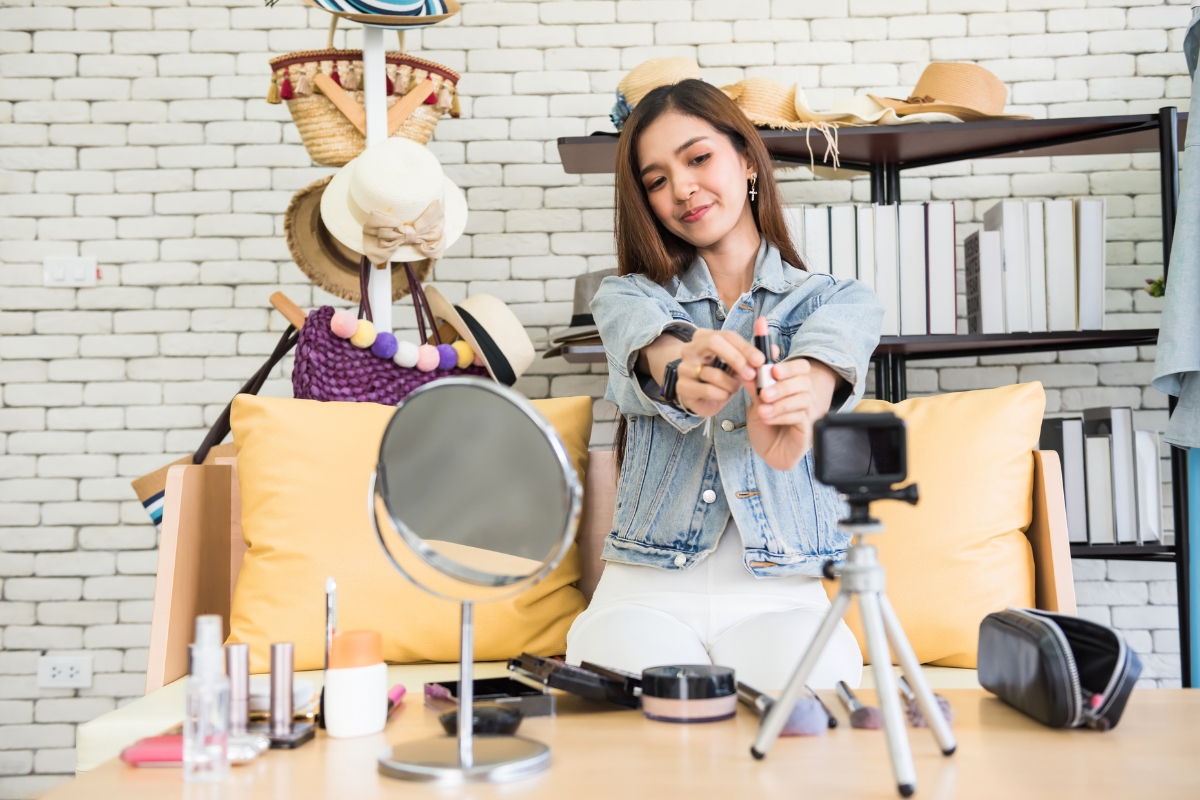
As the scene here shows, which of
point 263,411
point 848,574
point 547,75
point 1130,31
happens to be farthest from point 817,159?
point 848,574

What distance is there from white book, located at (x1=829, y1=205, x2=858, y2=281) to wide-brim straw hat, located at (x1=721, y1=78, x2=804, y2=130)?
0.81 ft

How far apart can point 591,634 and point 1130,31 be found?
2.39 metres

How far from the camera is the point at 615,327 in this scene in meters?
1.44

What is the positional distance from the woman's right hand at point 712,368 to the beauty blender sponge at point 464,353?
0.95 meters

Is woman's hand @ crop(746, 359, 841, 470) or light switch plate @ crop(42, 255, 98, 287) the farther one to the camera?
light switch plate @ crop(42, 255, 98, 287)

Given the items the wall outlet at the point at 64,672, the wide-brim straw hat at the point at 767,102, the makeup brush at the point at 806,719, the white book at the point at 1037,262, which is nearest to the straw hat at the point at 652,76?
the wide-brim straw hat at the point at 767,102

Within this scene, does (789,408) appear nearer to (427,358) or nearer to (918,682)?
(918,682)

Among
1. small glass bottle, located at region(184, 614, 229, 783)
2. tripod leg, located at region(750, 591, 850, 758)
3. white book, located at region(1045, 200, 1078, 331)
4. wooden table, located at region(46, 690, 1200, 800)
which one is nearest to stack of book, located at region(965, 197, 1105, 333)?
white book, located at region(1045, 200, 1078, 331)

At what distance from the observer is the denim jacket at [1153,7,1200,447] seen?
1.97 meters

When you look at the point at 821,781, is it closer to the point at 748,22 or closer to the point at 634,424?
the point at 634,424

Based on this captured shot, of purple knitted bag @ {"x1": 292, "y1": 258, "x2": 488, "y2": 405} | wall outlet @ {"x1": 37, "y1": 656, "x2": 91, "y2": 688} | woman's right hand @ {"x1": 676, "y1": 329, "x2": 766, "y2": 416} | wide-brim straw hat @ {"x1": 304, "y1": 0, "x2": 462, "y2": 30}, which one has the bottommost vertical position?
wall outlet @ {"x1": 37, "y1": 656, "x2": 91, "y2": 688}

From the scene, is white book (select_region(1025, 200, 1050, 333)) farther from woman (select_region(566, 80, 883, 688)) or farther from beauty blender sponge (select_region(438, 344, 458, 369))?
beauty blender sponge (select_region(438, 344, 458, 369))

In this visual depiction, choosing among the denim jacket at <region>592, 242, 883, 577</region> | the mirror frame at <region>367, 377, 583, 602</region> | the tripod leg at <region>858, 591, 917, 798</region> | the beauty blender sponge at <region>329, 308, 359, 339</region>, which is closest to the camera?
the tripod leg at <region>858, 591, 917, 798</region>

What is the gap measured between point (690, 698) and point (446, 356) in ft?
4.40
